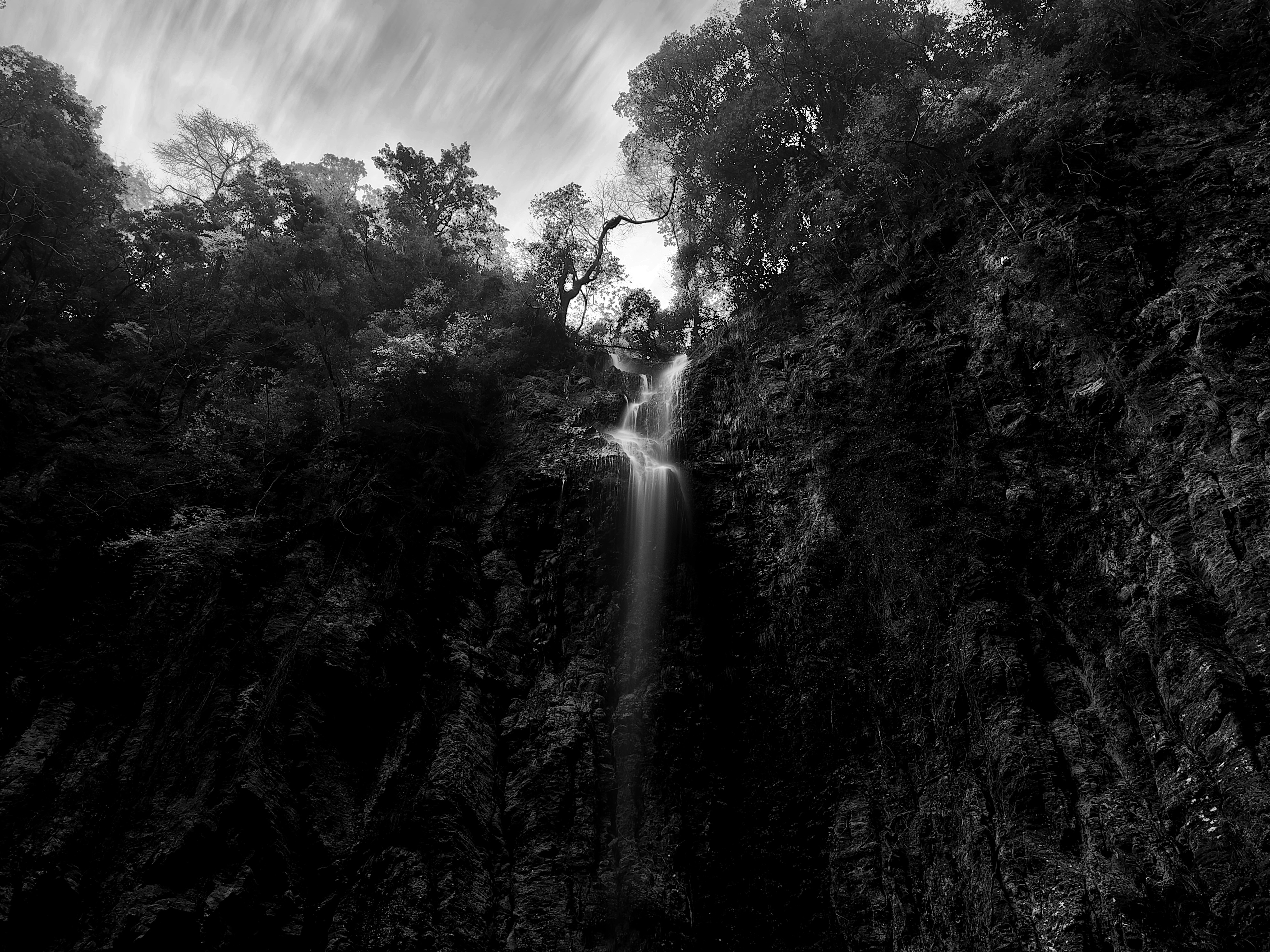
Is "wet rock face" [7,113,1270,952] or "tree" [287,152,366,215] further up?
"tree" [287,152,366,215]

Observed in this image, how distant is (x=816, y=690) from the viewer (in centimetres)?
1116

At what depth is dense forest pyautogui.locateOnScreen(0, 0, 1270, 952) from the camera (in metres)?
8.17

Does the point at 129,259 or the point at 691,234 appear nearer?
the point at 129,259

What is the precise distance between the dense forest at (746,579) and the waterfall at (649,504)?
0.33 m

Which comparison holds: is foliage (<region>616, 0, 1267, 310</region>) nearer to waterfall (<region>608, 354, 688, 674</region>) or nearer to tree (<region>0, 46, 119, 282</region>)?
waterfall (<region>608, 354, 688, 674</region>)

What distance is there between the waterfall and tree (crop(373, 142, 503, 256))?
10.7m

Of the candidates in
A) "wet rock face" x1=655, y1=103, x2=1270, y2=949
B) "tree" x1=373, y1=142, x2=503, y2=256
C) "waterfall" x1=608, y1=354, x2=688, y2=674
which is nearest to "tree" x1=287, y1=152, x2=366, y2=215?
"tree" x1=373, y1=142, x2=503, y2=256

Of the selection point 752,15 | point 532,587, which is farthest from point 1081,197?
point 752,15

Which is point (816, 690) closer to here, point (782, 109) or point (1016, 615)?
point (1016, 615)

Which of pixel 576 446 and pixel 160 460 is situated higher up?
pixel 576 446

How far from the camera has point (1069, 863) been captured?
7.50 meters

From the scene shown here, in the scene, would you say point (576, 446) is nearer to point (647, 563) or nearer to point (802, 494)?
point (647, 563)

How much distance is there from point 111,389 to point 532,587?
34.8 ft

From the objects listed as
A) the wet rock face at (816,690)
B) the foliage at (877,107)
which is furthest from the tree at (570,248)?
the wet rock face at (816,690)
